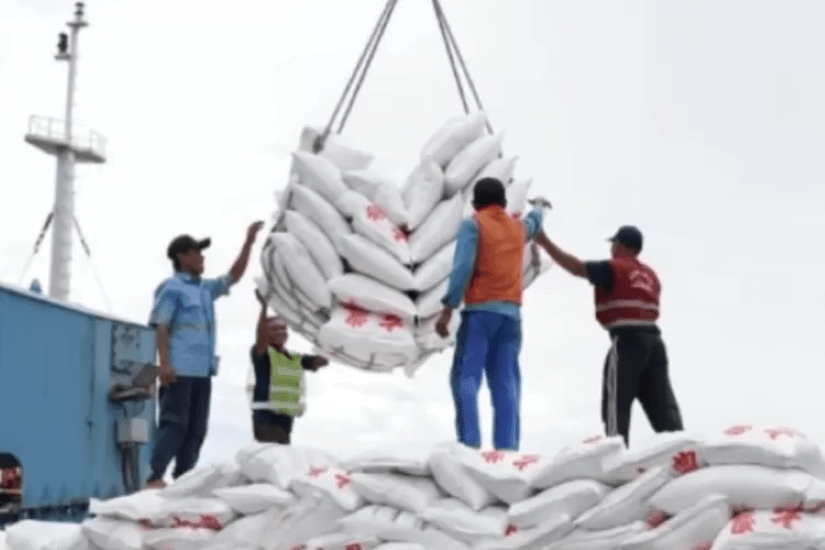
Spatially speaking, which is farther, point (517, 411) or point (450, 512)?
point (517, 411)

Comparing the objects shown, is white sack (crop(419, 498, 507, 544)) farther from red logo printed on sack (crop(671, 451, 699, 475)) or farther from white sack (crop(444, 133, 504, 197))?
white sack (crop(444, 133, 504, 197))

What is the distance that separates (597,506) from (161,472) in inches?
88.6

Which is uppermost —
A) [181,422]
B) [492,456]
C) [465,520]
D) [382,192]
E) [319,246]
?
[382,192]

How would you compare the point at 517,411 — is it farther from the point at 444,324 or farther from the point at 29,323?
the point at 29,323

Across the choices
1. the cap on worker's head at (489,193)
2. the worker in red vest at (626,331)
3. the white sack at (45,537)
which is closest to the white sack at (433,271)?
the worker in red vest at (626,331)

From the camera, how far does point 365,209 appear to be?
635 centimetres

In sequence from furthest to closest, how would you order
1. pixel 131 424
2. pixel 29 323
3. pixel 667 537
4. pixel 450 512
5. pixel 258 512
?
pixel 131 424 < pixel 29 323 < pixel 258 512 < pixel 450 512 < pixel 667 537

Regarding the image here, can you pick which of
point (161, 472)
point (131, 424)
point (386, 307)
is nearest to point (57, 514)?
point (131, 424)

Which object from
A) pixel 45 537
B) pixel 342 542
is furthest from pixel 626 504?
pixel 45 537

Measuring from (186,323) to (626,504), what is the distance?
2350 millimetres

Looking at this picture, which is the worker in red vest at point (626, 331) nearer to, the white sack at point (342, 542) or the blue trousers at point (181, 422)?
the white sack at point (342, 542)

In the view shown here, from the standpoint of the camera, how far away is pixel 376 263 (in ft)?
20.4

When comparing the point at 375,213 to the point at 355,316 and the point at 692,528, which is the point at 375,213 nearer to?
the point at 355,316

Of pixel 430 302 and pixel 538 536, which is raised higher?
pixel 430 302
